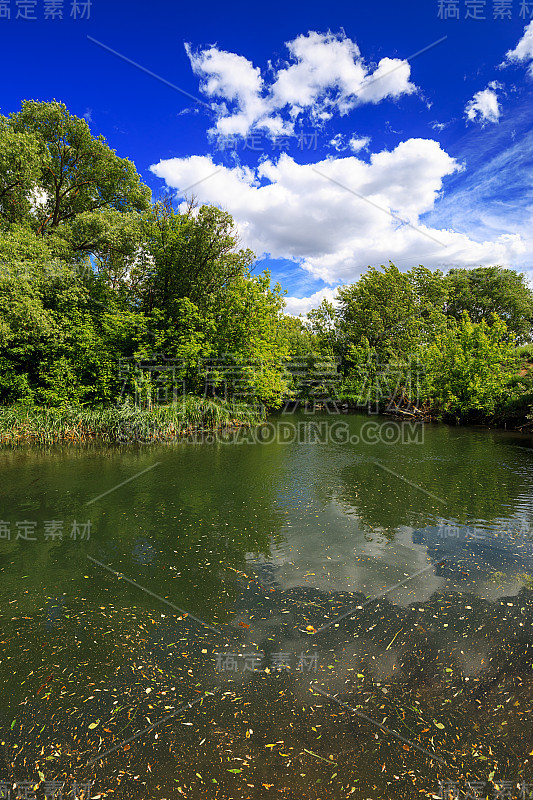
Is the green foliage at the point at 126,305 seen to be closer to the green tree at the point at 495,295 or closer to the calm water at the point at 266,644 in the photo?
the calm water at the point at 266,644

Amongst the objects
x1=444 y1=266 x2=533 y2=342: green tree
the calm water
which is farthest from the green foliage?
x1=444 y1=266 x2=533 y2=342: green tree

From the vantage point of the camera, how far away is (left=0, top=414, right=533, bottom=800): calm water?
349 centimetres

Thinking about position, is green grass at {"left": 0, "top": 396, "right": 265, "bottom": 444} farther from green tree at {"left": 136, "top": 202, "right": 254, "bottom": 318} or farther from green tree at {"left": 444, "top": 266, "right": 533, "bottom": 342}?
green tree at {"left": 444, "top": 266, "right": 533, "bottom": 342}

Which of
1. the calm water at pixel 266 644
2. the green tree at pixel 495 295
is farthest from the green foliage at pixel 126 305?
the green tree at pixel 495 295

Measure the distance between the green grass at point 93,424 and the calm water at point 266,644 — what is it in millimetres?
8050

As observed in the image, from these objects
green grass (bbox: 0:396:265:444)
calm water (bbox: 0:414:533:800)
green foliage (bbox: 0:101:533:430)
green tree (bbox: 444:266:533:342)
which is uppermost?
green tree (bbox: 444:266:533:342)

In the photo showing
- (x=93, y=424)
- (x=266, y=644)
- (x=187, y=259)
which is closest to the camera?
(x=266, y=644)

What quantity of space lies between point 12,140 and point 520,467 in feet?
93.2

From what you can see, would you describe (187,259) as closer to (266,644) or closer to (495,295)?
(266,644)

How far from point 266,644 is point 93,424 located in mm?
17008

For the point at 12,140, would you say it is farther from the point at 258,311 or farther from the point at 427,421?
the point at 427,421

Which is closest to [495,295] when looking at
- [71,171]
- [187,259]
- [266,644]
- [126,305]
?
[187,259]

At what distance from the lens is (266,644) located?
16.9 feet

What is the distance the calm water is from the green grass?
8.05 metres
